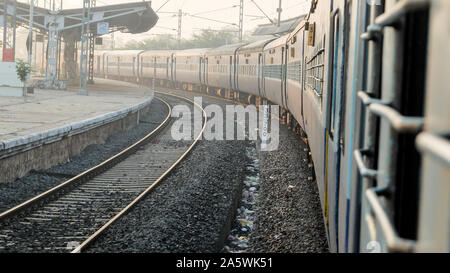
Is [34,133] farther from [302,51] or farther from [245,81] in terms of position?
[245,81]

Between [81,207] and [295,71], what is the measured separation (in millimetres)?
7507

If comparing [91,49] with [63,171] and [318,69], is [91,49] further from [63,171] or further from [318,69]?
[318,69]

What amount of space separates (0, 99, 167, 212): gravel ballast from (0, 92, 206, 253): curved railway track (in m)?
0.42

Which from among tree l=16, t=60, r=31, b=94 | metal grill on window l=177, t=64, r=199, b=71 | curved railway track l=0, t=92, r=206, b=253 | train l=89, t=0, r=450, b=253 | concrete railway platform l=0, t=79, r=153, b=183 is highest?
metal grill on window l=177, t=64, r=199, b=71

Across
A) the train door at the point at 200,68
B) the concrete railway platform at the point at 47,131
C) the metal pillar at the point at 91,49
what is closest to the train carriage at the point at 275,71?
the concrete railway platform at the point at 47,131

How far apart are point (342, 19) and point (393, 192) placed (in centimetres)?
281

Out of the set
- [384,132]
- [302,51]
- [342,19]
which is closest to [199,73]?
[302,51]

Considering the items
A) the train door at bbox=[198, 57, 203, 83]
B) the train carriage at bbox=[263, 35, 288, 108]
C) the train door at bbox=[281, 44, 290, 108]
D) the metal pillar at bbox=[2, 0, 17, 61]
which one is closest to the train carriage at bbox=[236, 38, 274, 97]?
the train carriage at bbox=[263, 35, 288, 108]

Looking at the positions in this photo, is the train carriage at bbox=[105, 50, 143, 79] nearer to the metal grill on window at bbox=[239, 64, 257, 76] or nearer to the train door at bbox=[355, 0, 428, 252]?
the metal grill on window at bbox=[239, 64, 257, 76]

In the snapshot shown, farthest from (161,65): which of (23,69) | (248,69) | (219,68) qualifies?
(23,69)

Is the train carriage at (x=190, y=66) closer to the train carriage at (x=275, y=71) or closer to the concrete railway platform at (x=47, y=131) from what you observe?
→ the train carriage at (x=275, y=71)

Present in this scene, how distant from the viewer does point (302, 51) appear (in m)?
12.7

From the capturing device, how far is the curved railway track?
6793 mm

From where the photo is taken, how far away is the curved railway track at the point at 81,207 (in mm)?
6793
